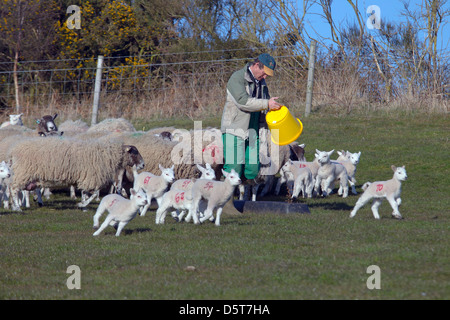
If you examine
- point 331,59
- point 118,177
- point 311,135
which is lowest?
point 118,177

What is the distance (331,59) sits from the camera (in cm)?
2067

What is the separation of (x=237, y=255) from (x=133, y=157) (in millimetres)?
5781

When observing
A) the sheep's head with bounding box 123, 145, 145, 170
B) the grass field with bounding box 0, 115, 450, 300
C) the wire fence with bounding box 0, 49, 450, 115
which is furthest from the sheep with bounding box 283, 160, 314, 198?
the wire fence with bounding box 0, 49, 450, 115

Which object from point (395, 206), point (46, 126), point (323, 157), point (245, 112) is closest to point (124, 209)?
point (245, 112)

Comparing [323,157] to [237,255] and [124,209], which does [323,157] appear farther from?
[237,255]

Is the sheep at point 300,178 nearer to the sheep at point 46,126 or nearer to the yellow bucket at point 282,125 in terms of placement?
the yellow bucket at point 282,125

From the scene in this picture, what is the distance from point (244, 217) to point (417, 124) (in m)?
11.0

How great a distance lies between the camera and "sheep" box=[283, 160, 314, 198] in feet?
39.4

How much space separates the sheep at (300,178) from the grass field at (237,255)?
918mm

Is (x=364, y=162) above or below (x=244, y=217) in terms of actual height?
above

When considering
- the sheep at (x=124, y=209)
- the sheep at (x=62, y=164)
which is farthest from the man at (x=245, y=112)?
the sheep at (x=62, y=164)

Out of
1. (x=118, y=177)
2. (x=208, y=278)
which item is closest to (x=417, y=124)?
(x=118, y=177)

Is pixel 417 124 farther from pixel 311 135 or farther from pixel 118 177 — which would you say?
pixel 118 177

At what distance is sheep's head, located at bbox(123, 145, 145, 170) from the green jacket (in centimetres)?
312
